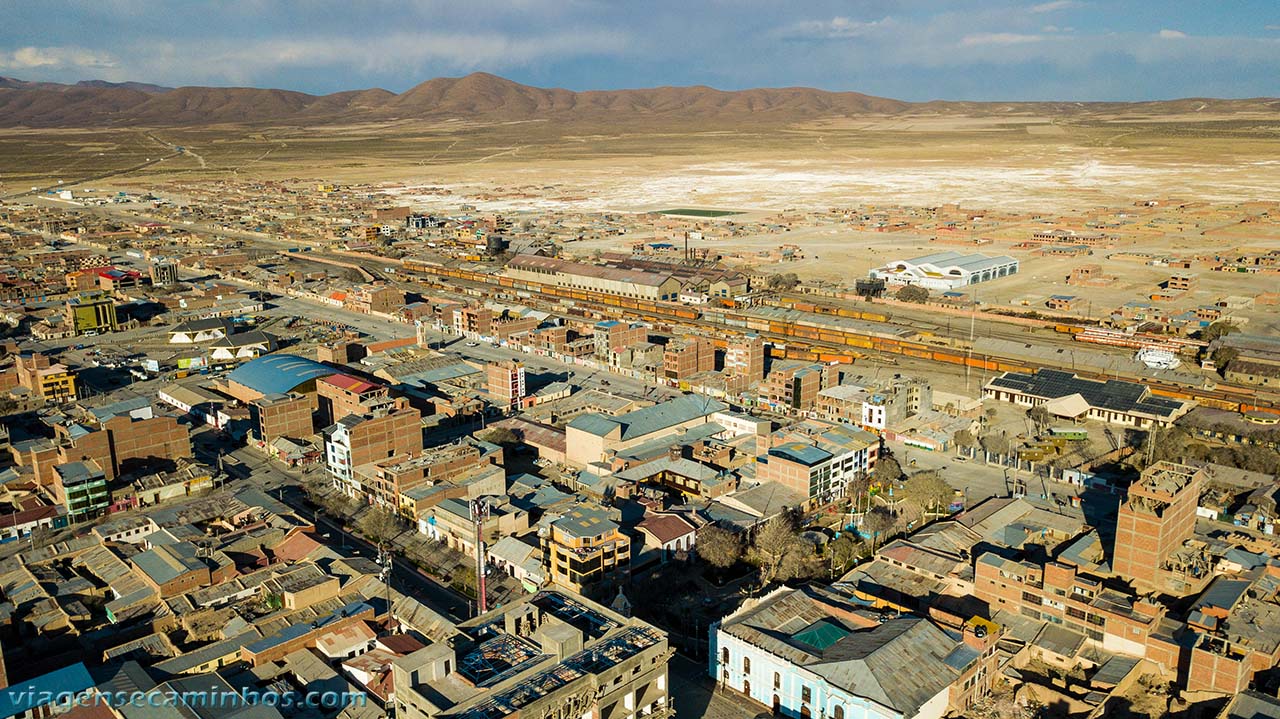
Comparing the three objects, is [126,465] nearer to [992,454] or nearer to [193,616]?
[193,616]

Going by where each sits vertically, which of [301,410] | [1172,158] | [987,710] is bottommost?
[987,710]

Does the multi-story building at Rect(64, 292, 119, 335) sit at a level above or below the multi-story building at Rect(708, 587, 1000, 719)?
above

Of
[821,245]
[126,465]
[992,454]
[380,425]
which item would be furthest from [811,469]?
[821,245]

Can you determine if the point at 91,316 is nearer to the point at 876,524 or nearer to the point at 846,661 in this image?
the point at 876,524

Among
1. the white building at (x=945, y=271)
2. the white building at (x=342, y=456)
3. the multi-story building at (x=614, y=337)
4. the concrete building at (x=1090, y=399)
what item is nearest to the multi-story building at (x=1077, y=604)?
the concrete building at (x=1090, y=399)

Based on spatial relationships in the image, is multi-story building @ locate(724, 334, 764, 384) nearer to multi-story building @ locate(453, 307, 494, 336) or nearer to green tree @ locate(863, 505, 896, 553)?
green tree @ locate(863, 505, 896, 553)

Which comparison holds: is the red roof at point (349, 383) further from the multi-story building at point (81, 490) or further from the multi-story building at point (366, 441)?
the multi-story building at point (81, 490)

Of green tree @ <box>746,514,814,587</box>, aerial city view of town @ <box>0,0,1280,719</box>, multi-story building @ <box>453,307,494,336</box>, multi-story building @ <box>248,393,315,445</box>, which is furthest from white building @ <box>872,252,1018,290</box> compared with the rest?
multi-story building @ <box>248,393,315,445</box>
